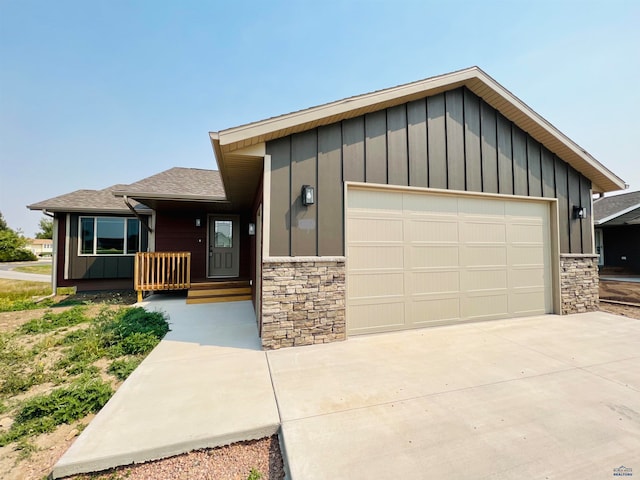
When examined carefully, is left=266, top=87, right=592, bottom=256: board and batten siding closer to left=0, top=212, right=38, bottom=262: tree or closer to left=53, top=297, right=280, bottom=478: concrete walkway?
left=53, top=297, right=280, bottom=478: concrete walkway

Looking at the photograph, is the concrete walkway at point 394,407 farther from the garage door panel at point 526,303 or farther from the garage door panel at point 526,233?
the garage door panel at point 526,233

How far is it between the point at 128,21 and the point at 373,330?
8.94 meters

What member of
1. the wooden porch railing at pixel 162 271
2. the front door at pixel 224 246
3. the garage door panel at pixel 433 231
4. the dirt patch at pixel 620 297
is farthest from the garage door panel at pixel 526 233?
the wooden porch railing at pixel 162 271

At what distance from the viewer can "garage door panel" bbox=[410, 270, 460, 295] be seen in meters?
4.65

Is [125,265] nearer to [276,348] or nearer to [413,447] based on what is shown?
[276,348]

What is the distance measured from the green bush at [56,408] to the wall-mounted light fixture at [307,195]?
312 cm

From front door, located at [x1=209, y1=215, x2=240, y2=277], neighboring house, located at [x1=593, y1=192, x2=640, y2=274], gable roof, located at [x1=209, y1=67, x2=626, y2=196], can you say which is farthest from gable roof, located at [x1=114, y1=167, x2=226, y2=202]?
neighboring house, located at [x1=593, y1=192, x2=640, y2=274]

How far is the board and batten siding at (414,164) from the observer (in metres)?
3.98

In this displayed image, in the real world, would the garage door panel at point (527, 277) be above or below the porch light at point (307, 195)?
below

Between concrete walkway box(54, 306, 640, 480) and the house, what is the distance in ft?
2.68

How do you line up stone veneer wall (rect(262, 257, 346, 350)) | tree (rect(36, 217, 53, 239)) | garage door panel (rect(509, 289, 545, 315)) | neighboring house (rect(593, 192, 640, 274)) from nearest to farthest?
stone veneer wall (rect(262, 257, 346, 350)), garage door panel (rect(509, 289, 545, 315)), neighboring house (rect(593, 192, 640, 274)), tree (rect(36, 217, 53, 239))

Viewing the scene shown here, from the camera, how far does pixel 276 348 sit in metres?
3.82

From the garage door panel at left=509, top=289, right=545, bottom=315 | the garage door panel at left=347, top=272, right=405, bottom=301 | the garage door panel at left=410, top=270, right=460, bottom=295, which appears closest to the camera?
the garage door panel at left=347, top=272, right=405, bottom=301

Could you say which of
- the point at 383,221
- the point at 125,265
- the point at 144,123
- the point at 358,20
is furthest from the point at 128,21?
the point at 383,221
